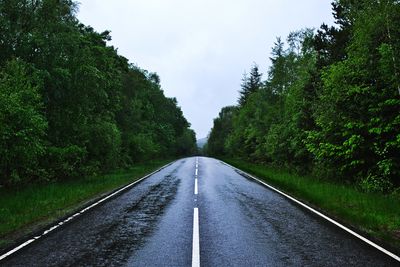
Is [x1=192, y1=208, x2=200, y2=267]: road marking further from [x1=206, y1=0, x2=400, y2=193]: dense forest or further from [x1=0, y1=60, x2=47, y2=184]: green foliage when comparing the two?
[x1=206, y1=0, x2=400, y2=193]: dense forest

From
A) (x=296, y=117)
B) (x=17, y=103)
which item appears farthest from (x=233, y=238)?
(x=296, y=117)

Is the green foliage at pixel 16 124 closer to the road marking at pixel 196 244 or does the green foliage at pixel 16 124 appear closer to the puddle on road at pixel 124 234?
the puddle on road at pixel 124 234

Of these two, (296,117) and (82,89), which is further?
(296,117)

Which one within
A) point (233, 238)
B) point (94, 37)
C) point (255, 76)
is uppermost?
point (255, 76)

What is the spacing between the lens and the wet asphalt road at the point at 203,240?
657 cm

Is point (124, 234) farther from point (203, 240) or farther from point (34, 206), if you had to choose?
point (34, 206)

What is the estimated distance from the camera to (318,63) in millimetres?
26156

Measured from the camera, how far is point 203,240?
7.96m

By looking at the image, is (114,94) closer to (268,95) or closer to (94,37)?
(94,37)

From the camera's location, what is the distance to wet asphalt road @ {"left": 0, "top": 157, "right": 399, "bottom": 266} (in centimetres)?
657

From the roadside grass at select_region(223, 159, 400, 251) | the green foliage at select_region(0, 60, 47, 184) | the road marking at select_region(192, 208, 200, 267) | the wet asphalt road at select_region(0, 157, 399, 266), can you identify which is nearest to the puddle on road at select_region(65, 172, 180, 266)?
the wet asphalt road at select_region(0, 157, 399, 266)

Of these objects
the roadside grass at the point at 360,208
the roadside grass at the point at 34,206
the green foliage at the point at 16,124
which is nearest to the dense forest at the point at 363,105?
the roadside grass at the point at 360,208

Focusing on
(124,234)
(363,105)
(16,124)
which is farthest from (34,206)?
(363,105)

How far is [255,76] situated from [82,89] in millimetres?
63043
